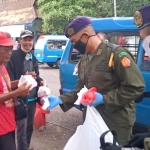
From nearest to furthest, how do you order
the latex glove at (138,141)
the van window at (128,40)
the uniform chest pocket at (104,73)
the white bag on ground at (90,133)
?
the latex glove at (138,141), the white bag on ground at (90,133), the uniform chest pocket at (104,73), the van window at (128,40)

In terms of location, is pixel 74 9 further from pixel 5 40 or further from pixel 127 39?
pixel 5 40

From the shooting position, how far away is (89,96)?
8.38 feet

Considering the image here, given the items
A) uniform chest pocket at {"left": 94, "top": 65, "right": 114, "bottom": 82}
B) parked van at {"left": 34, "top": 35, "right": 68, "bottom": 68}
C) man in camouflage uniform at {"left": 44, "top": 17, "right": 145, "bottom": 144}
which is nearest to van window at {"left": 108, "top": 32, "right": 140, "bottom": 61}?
man in camouflage uniform at {"left": 44, "top": 17, "right": 145, "bottom": 144}

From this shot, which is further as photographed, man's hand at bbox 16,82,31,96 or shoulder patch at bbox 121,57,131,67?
man's hand at bbox 16,82,31,96

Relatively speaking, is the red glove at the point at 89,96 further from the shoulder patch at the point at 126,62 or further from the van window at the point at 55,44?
the van window at the point at 55,44

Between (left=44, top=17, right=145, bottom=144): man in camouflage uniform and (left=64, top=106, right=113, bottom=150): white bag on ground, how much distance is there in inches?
4.3

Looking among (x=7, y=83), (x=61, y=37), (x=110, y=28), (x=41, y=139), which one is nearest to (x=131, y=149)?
(x=7, y=83)

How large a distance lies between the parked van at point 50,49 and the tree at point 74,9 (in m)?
4.10

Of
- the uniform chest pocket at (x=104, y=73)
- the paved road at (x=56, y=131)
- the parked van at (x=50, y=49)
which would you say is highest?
the uniform chest pocket at (x=104, y=73)

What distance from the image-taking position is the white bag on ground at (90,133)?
2479 mm

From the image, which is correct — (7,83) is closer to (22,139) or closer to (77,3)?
(22,139)

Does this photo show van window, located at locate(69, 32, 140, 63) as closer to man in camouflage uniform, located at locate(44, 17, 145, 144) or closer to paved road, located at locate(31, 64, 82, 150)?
man in camouflage uniform, located at locate(44, 17, 145, 144)

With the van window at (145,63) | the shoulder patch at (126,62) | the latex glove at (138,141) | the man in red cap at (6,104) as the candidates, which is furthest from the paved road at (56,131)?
the latex glove at (138,141)

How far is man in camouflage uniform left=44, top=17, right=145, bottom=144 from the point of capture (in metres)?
2.54
